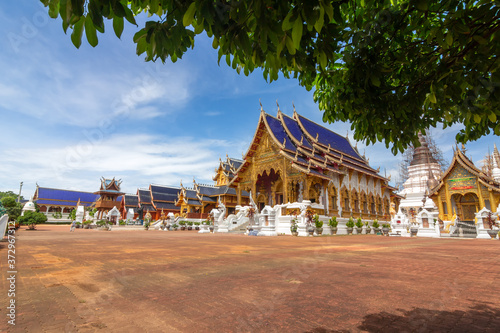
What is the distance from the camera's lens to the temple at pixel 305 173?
Result: 21141 millimetres

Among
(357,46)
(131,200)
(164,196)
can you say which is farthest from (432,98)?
(131,200)

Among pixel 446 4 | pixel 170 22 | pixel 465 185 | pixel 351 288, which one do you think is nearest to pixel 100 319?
pixel 170 22

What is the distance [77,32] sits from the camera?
1299 millimetres

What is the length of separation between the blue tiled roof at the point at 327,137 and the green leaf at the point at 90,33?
24.5 m

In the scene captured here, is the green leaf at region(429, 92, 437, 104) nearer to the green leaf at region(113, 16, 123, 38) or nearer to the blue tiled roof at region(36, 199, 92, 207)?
the green leaf at region(113, 16, 123, 38)

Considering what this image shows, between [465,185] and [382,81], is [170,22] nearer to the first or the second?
[382,81]

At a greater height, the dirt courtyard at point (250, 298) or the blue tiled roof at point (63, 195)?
the blue tiled roof at point (63, 195)

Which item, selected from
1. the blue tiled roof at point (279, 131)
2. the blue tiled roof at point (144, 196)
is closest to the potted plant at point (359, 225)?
the blue tiled roof at point (279, 131)

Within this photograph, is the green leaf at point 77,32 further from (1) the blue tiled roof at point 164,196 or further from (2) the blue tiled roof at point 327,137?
(1) the blue tiled roof at point 164,196

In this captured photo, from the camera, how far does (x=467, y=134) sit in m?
3.32

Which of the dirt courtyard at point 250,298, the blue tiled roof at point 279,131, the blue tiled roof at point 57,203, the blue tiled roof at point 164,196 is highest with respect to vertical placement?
the blue tiled roof at point 279,131

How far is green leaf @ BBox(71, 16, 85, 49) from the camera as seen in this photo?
1.27 meters

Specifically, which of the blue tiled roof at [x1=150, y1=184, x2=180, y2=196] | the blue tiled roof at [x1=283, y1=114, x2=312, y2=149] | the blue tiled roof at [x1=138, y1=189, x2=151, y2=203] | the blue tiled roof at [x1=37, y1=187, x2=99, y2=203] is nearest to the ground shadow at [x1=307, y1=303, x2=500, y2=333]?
the blue tiled roof at [x1=283, y1=114, x2=312, y2=149]

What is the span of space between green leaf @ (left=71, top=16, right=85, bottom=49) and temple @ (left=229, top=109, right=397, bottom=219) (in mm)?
18165
